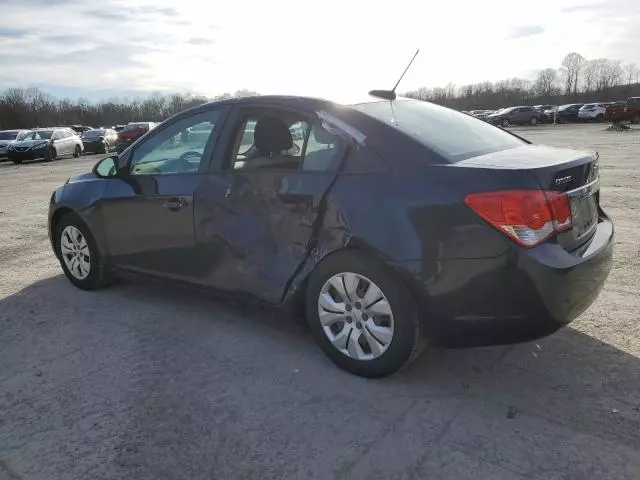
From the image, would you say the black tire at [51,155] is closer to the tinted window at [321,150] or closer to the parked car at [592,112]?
the tinted window at [321,150]

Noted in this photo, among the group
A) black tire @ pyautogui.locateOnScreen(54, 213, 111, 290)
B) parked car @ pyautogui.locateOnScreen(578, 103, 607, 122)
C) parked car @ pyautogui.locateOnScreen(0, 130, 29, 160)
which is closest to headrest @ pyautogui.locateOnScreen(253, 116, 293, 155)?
black tire @ pyautogui.locateOnScreen(54, 213, 111, 290)

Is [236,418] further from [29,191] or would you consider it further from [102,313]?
[29,191]

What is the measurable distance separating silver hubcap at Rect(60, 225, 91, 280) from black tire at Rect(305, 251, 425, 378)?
8.32 ft

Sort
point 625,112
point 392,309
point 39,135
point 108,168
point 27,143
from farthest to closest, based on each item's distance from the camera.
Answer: point 625,112 < point 39,135 < point 27,143 < point 108,168 < point 392,309

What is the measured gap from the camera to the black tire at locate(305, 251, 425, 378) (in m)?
3.06

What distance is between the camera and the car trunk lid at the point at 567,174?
2877 mm

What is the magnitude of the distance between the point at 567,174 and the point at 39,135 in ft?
94.2

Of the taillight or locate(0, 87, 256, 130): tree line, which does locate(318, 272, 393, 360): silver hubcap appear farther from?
locate(0, 87, 256, 130): tree line

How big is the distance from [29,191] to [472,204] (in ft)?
42.7

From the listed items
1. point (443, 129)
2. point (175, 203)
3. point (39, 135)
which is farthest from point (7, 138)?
point (443, 129)

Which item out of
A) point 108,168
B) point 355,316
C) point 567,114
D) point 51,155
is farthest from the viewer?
point 567,114

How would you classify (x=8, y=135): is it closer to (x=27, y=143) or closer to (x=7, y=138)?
(x=7, y=138)

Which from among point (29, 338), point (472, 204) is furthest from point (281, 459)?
point (29, 338)

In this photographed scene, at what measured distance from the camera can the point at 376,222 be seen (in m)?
3.11
